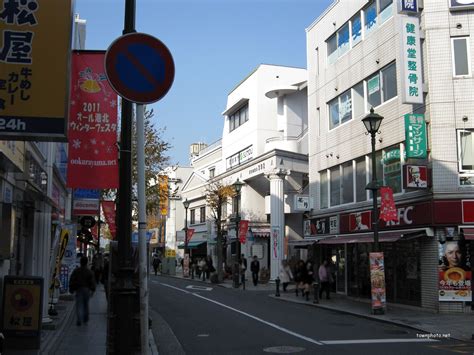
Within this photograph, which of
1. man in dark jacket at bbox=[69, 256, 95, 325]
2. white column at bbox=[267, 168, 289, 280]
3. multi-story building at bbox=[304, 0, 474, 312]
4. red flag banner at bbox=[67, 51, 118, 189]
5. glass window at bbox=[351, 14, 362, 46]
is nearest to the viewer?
red flag banner at bbox=[67, 51, 118, 189]

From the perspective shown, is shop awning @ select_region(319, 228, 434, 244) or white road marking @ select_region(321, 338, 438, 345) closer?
white road marking @ select_region(321, 338, 438, 345)

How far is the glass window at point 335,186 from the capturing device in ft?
89.1

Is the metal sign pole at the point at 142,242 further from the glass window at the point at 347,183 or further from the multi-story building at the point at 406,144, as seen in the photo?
the glass window at the point at 347,183

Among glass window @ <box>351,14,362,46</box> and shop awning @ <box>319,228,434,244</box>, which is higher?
glass window @ <box>351,14,362,46</box>

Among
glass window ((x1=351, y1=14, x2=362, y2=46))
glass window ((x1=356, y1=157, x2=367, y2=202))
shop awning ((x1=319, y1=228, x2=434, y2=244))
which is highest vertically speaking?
glass window ((x1=351, y1=14, x2=362, y2=46))

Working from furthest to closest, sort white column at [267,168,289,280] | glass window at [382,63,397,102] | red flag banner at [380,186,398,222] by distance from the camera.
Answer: white column at [267,168,289,280] < glass window at [382,63,397,102] < red flag banner at [380,186,398,222]

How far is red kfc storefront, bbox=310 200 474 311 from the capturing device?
60.9 feet

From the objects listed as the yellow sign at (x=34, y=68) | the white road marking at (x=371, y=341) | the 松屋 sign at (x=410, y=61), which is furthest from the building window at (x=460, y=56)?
the yellow sign at (x=34, y=68)

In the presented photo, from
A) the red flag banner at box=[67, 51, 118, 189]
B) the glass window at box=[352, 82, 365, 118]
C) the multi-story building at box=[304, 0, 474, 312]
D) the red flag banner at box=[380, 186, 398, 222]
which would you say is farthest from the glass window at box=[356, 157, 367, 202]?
the red flag banner at box=[67, 51, 118, 189]

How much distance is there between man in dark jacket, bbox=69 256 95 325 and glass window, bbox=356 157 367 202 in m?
13.4

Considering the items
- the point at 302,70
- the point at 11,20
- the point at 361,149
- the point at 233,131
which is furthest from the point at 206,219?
the point at 11,20

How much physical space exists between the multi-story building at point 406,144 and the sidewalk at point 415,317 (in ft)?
2.35

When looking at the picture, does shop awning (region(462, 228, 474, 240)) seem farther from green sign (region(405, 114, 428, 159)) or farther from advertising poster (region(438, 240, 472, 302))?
green sign (region(405, 114, 428, 159))

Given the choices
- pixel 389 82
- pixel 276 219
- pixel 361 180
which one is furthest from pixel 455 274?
pixel 276 219
